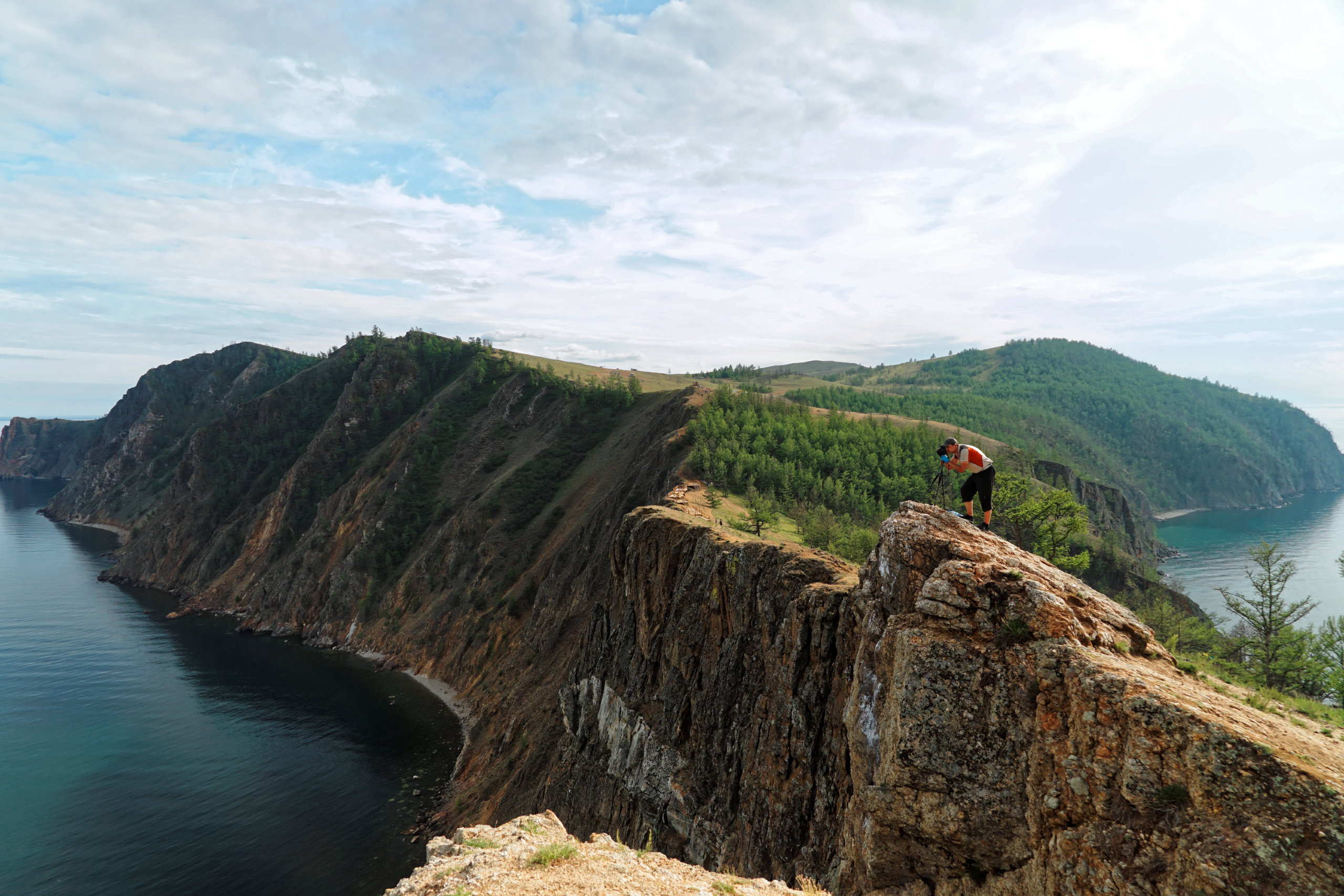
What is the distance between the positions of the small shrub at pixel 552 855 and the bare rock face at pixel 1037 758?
635 centimetres

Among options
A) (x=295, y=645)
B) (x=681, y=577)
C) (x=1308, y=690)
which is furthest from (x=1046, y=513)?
(x=295, y=645)

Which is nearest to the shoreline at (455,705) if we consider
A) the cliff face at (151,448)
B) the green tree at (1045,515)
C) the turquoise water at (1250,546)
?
the green tree at (1045,515)

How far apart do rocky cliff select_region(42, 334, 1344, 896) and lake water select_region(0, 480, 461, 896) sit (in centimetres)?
610

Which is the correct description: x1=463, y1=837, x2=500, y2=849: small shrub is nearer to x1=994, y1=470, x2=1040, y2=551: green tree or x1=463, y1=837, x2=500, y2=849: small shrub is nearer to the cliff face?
x1=994, y1=470, x2=1040, y2=551: green tree

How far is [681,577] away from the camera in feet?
114

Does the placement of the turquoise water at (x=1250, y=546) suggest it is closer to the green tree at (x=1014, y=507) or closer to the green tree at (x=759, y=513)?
the green tree at (x=1014, y=507)

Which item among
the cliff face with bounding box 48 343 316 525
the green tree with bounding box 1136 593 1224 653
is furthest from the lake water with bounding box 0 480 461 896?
the cliff face with bounding box 48 343 316 525

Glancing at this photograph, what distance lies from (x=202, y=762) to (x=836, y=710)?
235 ft

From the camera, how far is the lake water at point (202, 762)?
4522 cm

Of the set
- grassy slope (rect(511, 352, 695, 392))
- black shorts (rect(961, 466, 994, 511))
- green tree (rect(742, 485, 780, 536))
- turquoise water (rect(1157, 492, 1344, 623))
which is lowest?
turquoise water (rect(1157, 492, 1344, 623))

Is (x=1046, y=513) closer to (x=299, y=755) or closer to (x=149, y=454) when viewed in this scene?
(x=299, y=755)

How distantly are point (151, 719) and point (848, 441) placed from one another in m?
96.0

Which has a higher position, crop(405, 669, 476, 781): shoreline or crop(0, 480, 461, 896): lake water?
crop(405, 669, 476, 781): shoreline

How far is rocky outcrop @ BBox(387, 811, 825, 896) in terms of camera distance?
36.0 ft
